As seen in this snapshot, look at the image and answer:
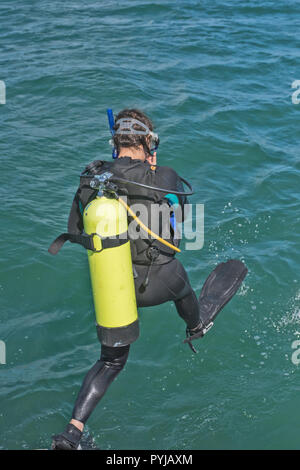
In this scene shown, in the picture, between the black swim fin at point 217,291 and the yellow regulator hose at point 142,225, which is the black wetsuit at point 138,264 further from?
the black swim fin at point 217,291

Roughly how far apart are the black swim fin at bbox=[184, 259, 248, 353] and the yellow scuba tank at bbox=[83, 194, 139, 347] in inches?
49.5

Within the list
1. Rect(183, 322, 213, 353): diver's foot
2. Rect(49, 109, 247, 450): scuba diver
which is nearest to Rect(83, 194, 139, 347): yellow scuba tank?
Rect(49, 109, 247, 450): scuba diver

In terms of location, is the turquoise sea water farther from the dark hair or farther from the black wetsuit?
the dark hair

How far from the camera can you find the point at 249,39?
548 inches

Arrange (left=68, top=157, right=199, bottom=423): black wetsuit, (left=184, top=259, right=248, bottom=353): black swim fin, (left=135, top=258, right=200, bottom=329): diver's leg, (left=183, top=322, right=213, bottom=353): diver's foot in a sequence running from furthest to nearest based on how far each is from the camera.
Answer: (left=184, top=259, right=248, bottom=353): black swim fin → (left=183, top=322, right=213, bottom=353): diver's foot → (left=135, top=258, right=200, bottom=329): diver's leg → (left=68, top=157, right=199, bottom=423): black wetsuit

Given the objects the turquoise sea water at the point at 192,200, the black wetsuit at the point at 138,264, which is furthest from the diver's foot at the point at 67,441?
the turquoise sea water at the point at 192,200

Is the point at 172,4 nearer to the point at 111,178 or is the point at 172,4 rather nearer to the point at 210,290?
the point at 210,290

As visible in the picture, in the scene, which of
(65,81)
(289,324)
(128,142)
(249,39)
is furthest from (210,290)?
(249,39)

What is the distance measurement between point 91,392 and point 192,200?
4.52 m

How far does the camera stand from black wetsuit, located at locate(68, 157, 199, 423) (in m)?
4.31

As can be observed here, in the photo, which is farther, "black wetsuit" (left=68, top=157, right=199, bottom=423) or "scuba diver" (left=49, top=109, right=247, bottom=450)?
"black wetsuit" (left=68, top=157, right=199, bottom=423)

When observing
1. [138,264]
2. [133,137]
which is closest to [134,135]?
[133,137]

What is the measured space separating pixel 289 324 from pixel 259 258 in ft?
3.92

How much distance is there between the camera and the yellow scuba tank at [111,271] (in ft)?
13.3
